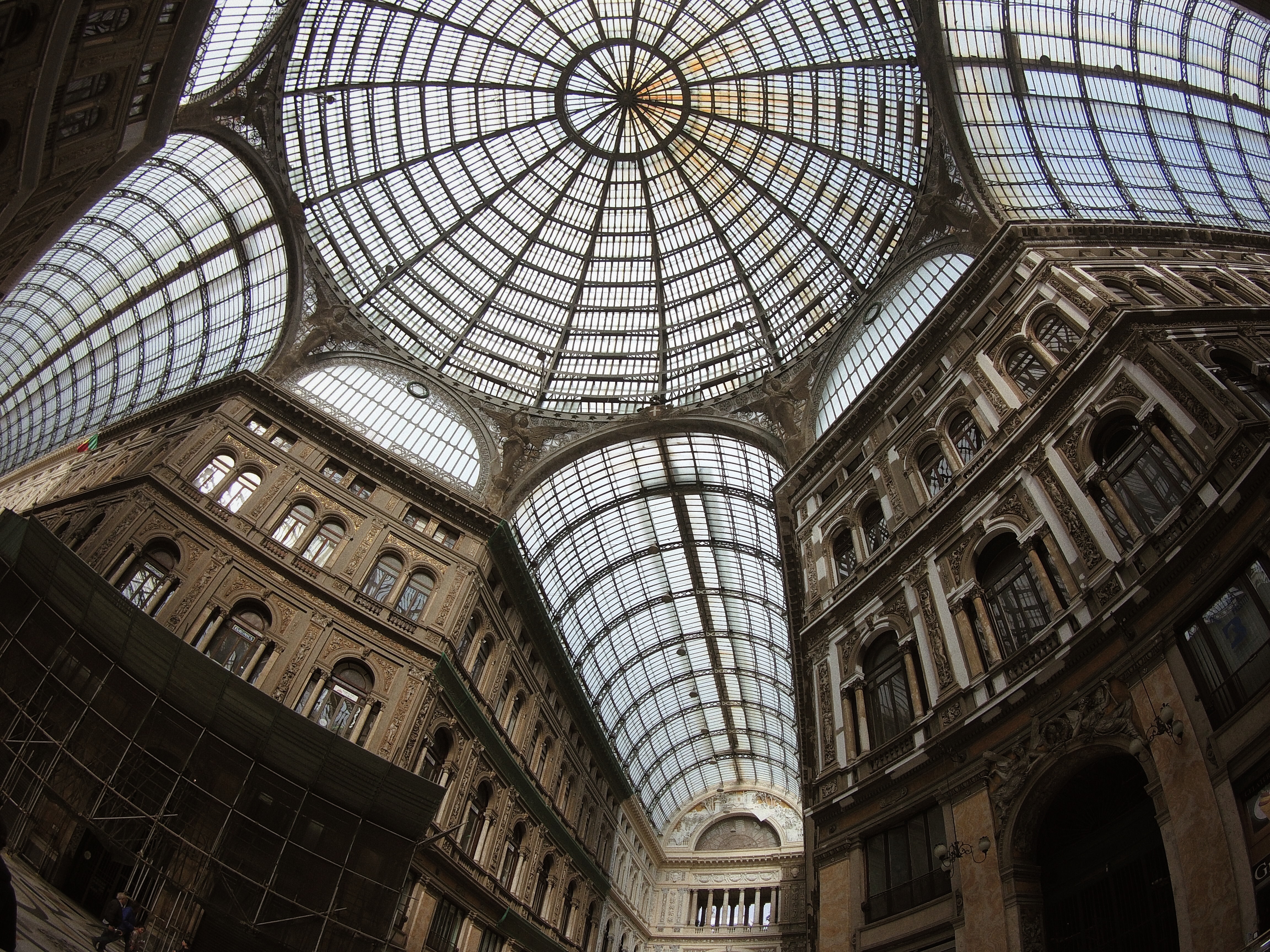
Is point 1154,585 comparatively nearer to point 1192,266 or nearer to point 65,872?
point 1192,266

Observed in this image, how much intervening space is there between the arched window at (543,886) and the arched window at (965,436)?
1114 inches

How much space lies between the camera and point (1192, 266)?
25.6m

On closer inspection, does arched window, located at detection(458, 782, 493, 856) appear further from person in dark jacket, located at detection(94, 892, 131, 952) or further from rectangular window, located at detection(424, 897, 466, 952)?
person in dark jacket, located at detection(94, 892, 131, 952)

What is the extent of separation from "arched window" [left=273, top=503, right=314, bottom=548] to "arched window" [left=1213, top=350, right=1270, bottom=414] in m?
29.4

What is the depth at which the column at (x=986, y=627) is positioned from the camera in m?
17.8

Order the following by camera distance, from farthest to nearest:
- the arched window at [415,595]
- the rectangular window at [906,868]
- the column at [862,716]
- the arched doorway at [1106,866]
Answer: the arched window at [415,595]
the column at [862,716]
the rectangular window at [906,868]
the arched doorway at [1106,866]

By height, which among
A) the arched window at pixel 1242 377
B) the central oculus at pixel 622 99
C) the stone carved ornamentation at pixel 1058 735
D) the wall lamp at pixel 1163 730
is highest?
the central oculus at pixel 622 99

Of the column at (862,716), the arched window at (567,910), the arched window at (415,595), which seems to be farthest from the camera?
the arched window at (567,910)

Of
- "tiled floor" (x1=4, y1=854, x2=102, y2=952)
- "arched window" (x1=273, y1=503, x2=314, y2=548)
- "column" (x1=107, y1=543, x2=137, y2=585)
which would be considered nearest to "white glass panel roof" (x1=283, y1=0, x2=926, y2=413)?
"arched window" (x1=273, y1=503, x2=314, y2=548)

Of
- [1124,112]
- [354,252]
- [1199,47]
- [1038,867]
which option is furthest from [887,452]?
[354,252]

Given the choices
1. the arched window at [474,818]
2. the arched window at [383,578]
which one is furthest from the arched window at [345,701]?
the arched window at [474,818]

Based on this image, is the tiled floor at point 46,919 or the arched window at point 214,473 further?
the arched window at point 214,473

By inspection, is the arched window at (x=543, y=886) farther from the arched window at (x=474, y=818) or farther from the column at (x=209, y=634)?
the column at (x=209, y=634)

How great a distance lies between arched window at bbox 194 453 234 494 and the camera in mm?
29969
